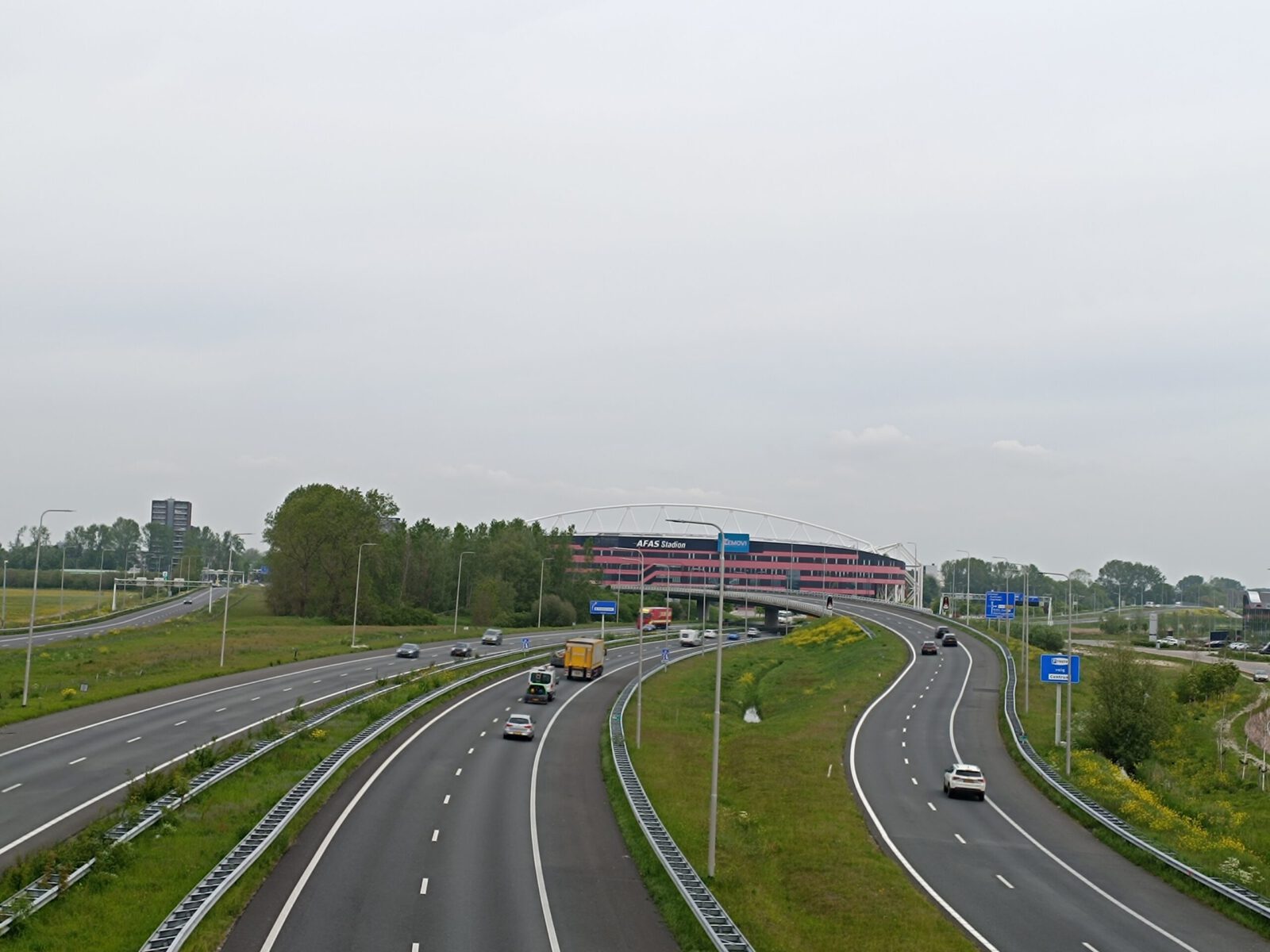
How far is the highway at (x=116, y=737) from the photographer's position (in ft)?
115

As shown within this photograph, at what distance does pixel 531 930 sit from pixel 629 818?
1336 cm

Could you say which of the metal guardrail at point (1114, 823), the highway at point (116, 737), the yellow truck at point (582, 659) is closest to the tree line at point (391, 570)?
the yellow truck at point (582, 659)

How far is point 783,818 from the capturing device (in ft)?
142

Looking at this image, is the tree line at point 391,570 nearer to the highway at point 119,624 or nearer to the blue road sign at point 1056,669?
the highway at point 119,624

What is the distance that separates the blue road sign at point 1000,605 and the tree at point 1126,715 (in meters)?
46.6

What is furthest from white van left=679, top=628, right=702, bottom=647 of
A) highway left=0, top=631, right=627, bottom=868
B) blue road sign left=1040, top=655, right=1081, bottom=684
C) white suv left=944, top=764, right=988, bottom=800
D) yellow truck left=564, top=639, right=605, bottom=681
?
white suv left=944, top=764, right=988, bottom=800

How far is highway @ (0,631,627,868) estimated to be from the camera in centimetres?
3500

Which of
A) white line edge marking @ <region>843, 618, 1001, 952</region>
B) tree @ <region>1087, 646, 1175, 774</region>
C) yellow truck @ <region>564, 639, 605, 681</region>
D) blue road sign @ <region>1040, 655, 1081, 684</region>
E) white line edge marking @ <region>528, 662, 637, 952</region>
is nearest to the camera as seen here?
white line edge marking @ <region>528, 662, 637, 952</region>

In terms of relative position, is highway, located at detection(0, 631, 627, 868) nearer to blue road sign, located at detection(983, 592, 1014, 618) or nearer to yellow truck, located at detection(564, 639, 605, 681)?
yellow truck, located at detection(564, 639, 605, 681)

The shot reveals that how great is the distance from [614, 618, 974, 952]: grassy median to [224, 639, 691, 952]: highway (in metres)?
1.72

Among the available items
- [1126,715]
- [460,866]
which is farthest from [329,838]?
[1126,715]

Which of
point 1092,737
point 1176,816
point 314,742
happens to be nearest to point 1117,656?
point 1092,737

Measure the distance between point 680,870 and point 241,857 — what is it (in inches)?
463

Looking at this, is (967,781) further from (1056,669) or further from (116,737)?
(116,737)
